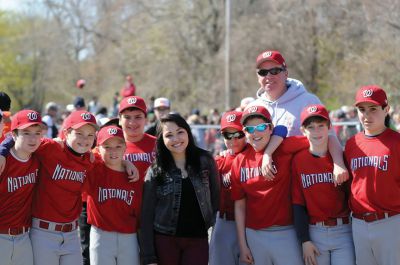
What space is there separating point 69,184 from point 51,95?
4892cm

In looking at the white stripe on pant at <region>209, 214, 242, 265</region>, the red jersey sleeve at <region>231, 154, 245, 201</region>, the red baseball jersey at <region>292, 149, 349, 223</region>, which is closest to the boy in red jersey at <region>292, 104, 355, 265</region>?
the red baseball jersey at <region>292, 149, 349, 223</region>

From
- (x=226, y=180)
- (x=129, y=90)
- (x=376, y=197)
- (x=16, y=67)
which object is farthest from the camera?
(x=16, y=67)

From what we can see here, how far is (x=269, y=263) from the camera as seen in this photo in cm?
518

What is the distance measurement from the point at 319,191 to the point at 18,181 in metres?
2.63

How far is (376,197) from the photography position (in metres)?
4.86

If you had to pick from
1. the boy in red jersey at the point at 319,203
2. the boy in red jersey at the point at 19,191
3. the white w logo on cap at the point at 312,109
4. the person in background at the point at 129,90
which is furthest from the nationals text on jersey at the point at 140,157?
the person in background at the point at 129,90

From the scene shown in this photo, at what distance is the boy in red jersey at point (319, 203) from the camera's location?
16.4 feet

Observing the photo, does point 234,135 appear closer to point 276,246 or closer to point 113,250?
point 276,246

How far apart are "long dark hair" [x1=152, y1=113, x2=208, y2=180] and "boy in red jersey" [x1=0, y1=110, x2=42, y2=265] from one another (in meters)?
1.08

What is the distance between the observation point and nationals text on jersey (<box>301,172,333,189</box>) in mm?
5078

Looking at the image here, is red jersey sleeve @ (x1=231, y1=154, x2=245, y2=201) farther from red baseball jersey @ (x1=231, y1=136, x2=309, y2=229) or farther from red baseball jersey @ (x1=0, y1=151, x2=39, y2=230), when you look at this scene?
red baseball jersey @ (x1=0, y1=151, x2=39, y2=230)

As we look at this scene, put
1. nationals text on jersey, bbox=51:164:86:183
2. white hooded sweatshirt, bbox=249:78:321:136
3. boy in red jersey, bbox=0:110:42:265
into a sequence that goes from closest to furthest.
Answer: boy in red jersey, bbox=0:110:42:265 < nationals text on jersey, bbox=51:164:86:183 < white hooded sweatshirt, bbox=249:78:321:136

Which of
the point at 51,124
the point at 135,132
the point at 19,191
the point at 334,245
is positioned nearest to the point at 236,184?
the point at 334,245

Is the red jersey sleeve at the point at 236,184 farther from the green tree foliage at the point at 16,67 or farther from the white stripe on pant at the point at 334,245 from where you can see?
the green tree foliage at the point at 16,67
